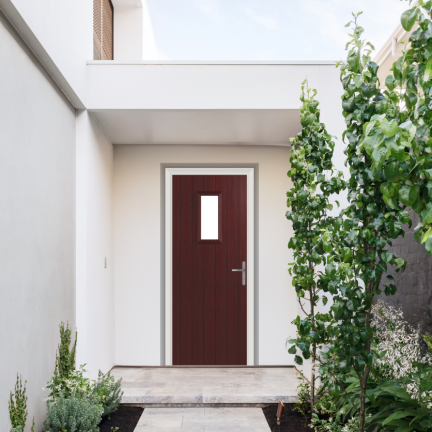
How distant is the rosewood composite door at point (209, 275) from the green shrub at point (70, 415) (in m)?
1.86

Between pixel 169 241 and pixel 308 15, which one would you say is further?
pixel 308 15

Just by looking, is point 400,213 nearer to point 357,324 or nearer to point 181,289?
point 357,324

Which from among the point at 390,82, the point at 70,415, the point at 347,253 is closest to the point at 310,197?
the point at 347,253

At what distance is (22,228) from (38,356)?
0.76 metres

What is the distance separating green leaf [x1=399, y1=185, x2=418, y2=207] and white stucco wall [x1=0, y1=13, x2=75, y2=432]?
1695mm

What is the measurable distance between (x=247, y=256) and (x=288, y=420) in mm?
1717

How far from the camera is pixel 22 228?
7.12 feet

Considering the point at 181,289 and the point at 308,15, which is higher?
the point at 308,15

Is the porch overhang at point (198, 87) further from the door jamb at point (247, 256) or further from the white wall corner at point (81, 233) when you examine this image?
the door jamb at point (247, 256)

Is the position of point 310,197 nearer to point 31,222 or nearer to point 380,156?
point 380,156

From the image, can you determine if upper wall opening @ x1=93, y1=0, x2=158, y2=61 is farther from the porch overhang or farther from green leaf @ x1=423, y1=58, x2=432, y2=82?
green leaf @ x1=423, y1=58, x2=432, y2=82

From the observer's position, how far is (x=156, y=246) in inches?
169

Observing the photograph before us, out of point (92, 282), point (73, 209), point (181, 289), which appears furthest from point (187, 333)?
→ point (73, 209)

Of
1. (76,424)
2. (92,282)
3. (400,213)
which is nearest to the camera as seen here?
(400,213)
